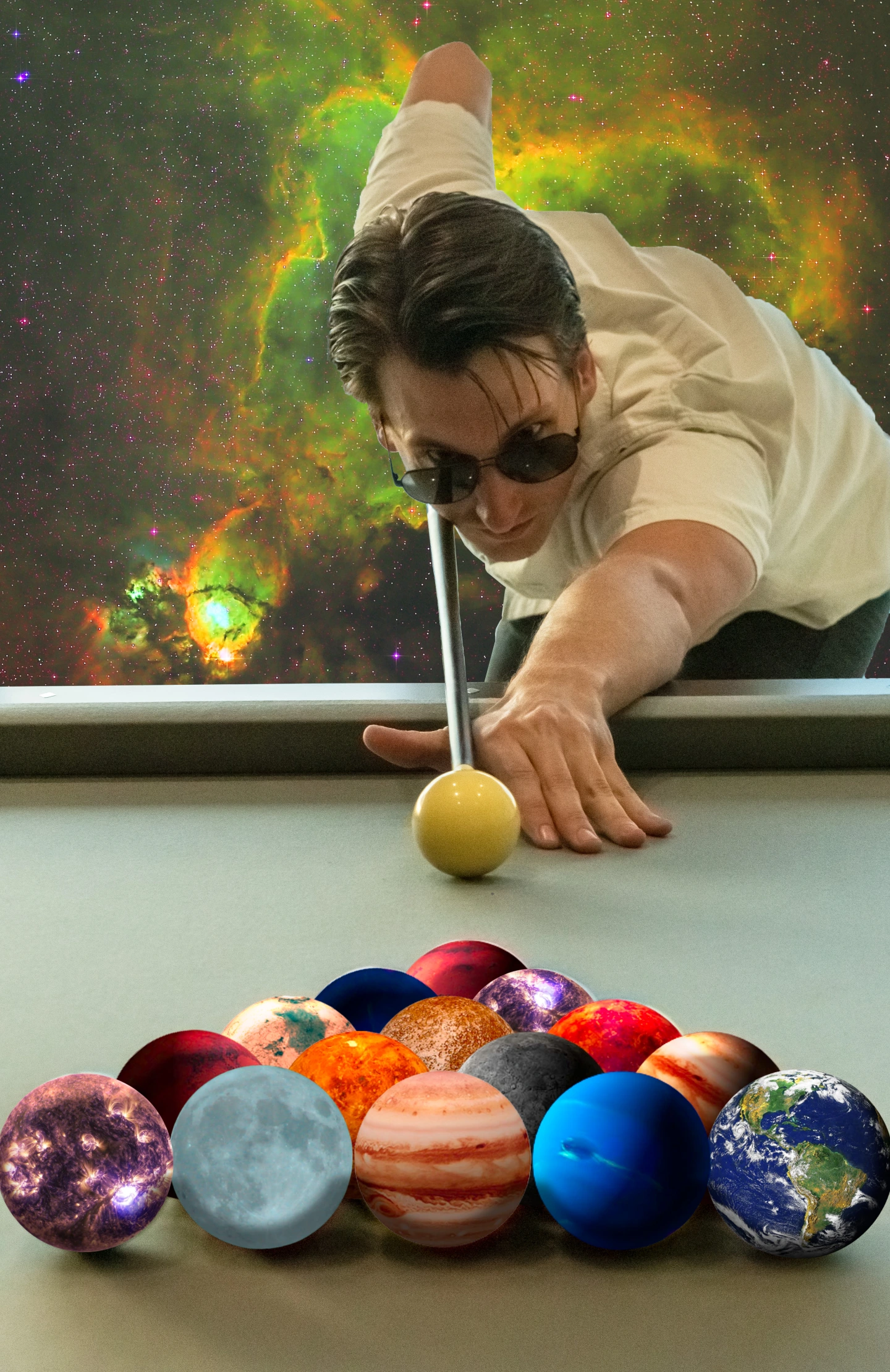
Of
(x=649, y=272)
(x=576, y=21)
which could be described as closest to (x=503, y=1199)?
(x=649, y=272)

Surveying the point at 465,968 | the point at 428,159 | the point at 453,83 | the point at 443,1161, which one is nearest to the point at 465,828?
the point at 465,968

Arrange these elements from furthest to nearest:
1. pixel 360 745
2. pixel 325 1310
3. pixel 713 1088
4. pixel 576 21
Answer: pixel 576 21 < pixel 360 745 < pixel 713 1088 < pixel 325 1310

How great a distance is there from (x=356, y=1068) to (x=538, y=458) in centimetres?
130

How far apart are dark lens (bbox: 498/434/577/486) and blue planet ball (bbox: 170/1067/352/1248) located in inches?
52.3

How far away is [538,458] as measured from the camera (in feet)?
5.88

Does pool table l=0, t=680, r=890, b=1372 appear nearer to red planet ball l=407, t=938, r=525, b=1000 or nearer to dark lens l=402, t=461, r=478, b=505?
red planet ball l=407, t=938, r=525, b=1000

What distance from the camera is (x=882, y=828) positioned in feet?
4.15

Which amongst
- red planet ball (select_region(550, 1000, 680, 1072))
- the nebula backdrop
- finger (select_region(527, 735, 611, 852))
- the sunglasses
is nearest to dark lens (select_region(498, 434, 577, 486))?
the sunglasses

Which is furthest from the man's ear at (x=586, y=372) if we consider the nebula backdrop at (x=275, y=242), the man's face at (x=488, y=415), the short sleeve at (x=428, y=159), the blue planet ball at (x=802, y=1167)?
the nebula backdrop at (x=275, y=242)

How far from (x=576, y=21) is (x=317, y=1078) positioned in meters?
7.33

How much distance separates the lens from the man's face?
1.70 meters

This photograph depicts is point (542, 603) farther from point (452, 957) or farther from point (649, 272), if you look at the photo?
point (452, 957)

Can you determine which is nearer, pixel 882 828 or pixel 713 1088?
pixel 713 1088

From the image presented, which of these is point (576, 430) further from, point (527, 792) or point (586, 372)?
point (527, 792)
